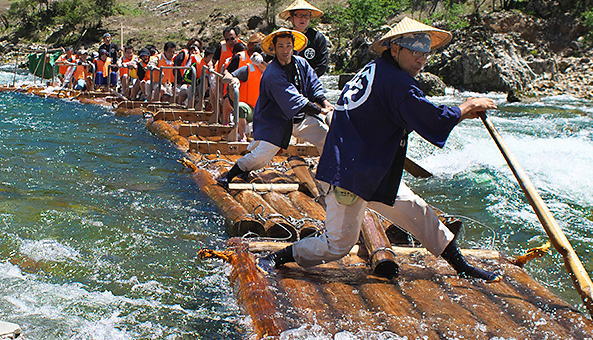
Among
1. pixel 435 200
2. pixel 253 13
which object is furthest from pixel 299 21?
pixel 253 13

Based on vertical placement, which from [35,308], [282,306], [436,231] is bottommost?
[35,308]

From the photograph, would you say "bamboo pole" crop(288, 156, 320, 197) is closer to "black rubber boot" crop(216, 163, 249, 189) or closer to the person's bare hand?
"black rubber boot" crop(216, 163, 249, 189)

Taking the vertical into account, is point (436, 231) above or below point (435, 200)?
above

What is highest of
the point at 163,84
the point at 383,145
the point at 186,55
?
the point at 383,145

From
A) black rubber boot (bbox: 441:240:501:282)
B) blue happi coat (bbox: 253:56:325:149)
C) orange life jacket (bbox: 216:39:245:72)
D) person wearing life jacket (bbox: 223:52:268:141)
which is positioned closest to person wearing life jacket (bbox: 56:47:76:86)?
orange life jacket (bbox: 216:39:245:72)

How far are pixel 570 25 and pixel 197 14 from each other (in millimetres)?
34976

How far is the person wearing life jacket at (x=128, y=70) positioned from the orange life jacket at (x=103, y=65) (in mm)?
1421

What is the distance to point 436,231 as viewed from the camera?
433 centimetres

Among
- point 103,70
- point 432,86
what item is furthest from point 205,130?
point 432,86

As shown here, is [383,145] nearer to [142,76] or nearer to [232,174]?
[232,174]

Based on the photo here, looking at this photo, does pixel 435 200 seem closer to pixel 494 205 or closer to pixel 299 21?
pixel 494 205

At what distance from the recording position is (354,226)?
4117mm

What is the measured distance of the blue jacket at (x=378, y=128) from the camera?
3752 mm

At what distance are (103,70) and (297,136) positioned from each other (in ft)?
55.3
